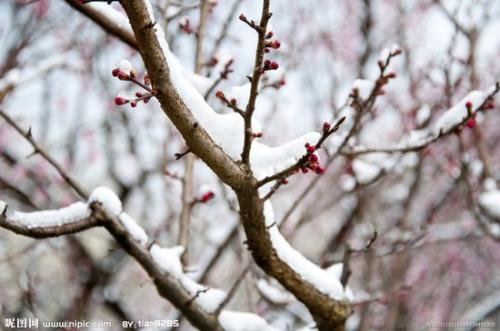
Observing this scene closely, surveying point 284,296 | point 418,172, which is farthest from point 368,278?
point 284,296

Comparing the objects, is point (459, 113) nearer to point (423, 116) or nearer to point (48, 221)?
point (423, 116)

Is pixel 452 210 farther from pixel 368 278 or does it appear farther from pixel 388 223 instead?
pixel 368 278

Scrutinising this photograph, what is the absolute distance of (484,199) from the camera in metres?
3.71

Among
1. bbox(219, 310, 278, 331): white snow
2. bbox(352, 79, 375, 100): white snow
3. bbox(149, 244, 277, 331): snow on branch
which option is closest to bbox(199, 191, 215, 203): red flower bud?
bbox(149, 244, 277, 331): snow on branch

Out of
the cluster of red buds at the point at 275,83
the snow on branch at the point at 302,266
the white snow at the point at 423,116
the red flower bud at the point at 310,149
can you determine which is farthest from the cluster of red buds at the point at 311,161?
the white snow at the point at 423,116

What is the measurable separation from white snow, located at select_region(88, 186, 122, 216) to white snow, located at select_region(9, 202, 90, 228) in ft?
0.18

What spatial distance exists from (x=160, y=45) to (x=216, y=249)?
12.7 ft

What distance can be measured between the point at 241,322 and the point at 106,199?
0.91 meters

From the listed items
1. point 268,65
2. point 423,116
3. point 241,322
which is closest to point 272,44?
point 268,65

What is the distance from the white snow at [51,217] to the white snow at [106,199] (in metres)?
0.05

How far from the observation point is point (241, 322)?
2.22 metres

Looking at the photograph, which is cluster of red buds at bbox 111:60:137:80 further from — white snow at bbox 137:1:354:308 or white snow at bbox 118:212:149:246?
white snow at bbox 118:212:149:246

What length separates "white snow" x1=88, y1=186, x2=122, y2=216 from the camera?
1850 mm

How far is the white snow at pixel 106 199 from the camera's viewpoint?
185cm
